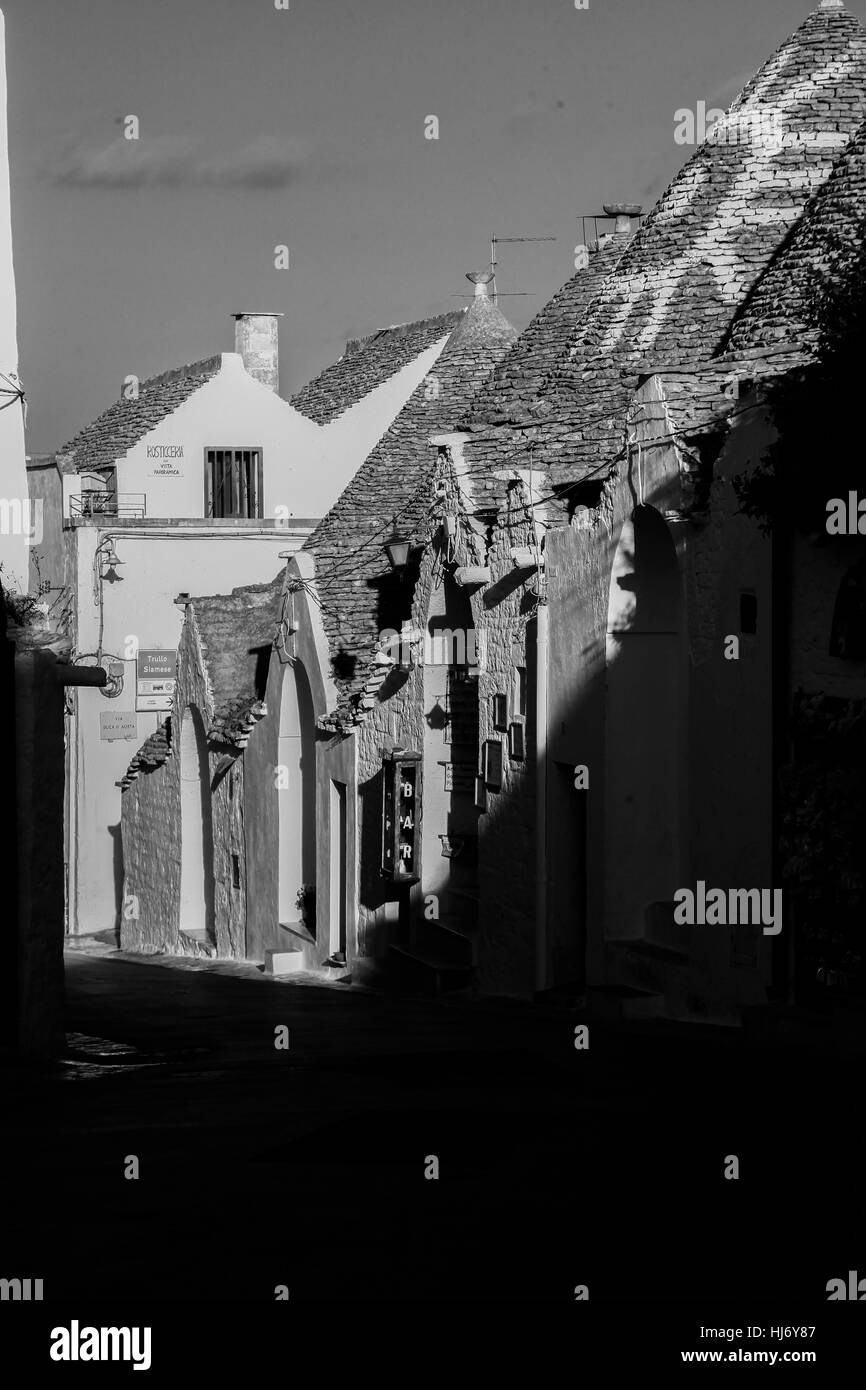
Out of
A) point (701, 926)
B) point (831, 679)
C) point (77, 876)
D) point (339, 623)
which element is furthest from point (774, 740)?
point (77, 876)

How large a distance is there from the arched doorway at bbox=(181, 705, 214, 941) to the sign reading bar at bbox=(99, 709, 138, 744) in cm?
546

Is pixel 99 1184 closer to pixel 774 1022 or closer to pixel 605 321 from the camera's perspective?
pixel 774 1022

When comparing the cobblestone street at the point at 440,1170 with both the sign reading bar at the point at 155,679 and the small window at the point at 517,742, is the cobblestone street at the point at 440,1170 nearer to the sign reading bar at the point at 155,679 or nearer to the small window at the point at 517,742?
the small window at the point at 517,742

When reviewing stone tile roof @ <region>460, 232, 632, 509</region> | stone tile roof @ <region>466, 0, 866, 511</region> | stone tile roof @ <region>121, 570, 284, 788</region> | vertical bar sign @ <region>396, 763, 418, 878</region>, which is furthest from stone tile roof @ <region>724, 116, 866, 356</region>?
stone tile roof @ <region>121, 570, 284, 788</region>

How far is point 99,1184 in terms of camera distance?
25.0ft

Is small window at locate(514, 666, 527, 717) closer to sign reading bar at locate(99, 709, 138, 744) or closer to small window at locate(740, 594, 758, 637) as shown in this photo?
small window at locate(740, 594, 758, 637)

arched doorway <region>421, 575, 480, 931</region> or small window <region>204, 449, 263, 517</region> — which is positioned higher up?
small window <region>204, 449, 263, 517</region>

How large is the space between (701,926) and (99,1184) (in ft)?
27.7

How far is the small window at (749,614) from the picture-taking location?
14.3 m

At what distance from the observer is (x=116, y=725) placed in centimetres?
3497

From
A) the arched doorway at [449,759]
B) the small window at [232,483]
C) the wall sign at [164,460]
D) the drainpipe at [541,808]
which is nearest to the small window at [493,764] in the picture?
the drainpipe at [541,808]

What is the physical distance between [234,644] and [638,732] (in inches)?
516

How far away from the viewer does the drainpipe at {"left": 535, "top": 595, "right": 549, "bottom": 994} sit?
58.8 ft

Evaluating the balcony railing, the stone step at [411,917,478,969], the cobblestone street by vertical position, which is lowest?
the stone step at [411,917,478,969]
